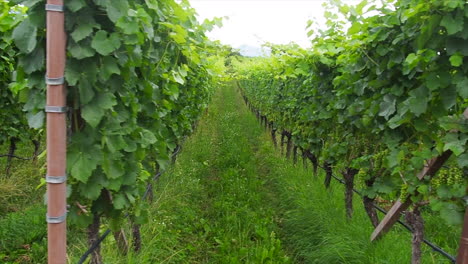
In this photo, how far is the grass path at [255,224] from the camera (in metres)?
3.34

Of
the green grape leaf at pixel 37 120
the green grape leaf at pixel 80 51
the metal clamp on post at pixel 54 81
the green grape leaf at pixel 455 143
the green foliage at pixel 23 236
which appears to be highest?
the green grape leaf at pixel 80 51

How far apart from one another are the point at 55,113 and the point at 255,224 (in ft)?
10.7

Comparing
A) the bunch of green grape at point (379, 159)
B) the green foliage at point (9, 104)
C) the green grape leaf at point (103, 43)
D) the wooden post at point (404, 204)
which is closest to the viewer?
the green grape leaf at point (103, 43)

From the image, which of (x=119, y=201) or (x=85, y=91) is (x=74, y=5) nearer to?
(x=85, y=91)

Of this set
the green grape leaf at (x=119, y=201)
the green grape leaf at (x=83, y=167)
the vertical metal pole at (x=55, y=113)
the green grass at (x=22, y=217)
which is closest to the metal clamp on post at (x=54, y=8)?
the vertical metal pole at (x=55, y=113)

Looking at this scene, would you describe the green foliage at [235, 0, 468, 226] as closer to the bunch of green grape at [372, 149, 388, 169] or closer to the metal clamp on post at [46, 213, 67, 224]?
the bunch of green grape at [372, 149, 388, 169]

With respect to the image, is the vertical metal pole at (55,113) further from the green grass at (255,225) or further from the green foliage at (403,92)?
the green foliage at (403,92)

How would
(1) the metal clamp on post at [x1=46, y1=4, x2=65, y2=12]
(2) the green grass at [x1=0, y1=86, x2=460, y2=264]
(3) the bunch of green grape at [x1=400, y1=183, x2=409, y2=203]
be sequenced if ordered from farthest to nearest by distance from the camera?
1. (2) the green grass at [x1=0, y1=86, x2=460, y2=264]
2. (3) the bunch of green grape at [x1=400, y1=183, x2=409, y2=203]
3. (1) the metal clamp on post at [x1=46, y1=4, x2=65, y2=12]

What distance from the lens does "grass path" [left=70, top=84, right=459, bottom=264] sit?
334 cm

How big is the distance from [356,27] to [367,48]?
0.81 feet

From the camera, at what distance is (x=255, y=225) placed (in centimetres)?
429

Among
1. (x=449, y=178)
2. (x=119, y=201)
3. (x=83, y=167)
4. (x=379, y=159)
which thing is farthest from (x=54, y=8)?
(x=379, y=159)

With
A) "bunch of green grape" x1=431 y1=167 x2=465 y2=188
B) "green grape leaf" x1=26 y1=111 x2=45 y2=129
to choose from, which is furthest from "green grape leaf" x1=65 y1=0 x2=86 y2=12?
"bunch of green grape" x1=431 y1=167 x2=465 y2=188

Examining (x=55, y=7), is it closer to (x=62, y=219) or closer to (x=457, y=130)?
(x=62, y=219)
